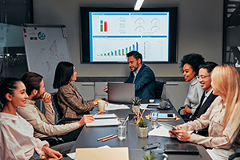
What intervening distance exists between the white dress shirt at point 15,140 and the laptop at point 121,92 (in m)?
1.31

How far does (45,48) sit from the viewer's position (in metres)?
4.40

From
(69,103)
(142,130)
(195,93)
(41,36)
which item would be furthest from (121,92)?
(41,36)

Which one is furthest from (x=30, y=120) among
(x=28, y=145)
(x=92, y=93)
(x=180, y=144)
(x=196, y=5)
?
(x=196, y=5)

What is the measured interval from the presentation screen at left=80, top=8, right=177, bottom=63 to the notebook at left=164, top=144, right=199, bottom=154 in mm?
3396

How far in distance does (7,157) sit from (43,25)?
3.22m

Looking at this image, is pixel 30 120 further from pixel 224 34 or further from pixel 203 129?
pixel 224 34

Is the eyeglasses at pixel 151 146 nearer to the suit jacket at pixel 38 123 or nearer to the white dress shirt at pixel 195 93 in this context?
the suit jacket at pixel 38 123

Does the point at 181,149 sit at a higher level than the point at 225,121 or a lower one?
lower

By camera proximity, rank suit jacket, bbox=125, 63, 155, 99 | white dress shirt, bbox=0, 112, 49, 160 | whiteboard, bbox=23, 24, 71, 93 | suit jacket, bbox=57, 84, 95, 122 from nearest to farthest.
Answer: white dress shirt, bbox=0, 112, 49, 160
suit jacket, bbox=57, 84, 95, 122
suit jacket, bbox=125, 63, 155, 99
whiteboard, bbox=23, 24, 71, 93

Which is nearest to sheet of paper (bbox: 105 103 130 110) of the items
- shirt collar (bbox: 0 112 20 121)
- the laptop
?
the laptop

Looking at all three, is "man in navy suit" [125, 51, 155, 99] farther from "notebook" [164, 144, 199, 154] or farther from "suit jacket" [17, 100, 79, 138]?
"notebook" [164, 144, 199, 154]

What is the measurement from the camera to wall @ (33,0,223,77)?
15.5 feet

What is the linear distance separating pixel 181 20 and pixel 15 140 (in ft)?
13.1

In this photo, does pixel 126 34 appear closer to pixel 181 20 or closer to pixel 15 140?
pixel 181 20
